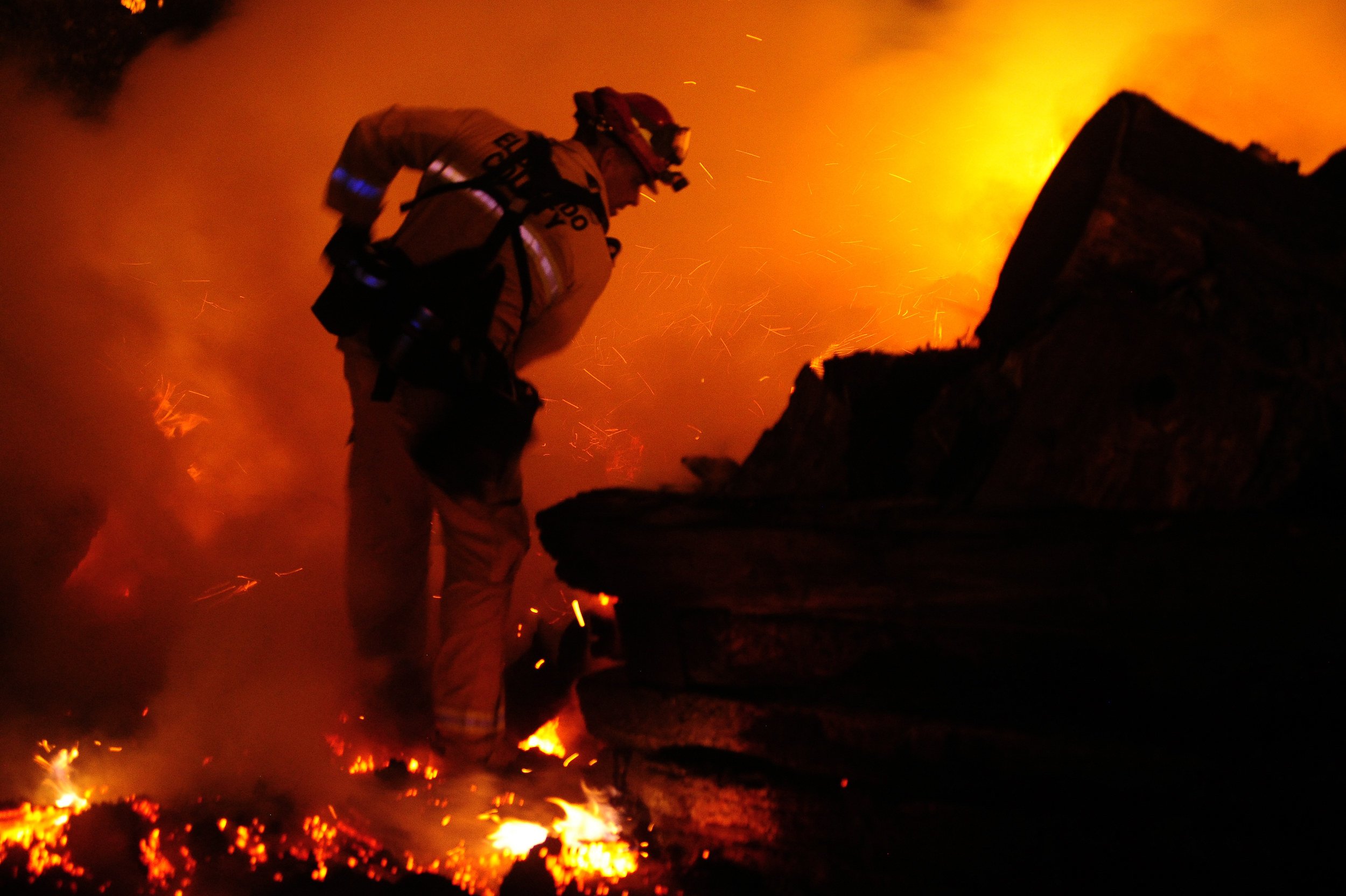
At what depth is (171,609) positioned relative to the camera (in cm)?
436

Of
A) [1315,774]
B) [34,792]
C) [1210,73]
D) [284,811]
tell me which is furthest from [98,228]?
[1210,73]

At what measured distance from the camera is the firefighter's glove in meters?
2.66

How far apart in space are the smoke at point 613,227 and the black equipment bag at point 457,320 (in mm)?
1932

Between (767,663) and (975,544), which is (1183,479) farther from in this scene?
(767,663)

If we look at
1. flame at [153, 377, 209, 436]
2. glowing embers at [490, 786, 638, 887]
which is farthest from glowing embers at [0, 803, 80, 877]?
flame at [153, 377, 209, 436]

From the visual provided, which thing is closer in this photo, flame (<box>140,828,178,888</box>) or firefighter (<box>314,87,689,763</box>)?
flame (<box>140,828,178,888</box>)

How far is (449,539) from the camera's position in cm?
279

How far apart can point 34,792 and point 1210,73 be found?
659 cm

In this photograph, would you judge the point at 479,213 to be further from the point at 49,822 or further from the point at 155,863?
the point at 49,822

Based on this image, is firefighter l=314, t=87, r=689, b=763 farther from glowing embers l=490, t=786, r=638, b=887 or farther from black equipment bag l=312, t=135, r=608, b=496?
glowing embers l=490, t=786, r=638, b=887

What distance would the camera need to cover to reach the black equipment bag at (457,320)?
254 cm

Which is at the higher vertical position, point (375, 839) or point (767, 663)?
point (767, 663)

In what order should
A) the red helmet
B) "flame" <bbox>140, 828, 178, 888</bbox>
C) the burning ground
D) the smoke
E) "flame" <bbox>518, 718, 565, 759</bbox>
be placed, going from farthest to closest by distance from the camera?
the smoke, the burning ground, "flame" <bbox>518, 718, 565, 759</bbox>, the red helmet, "flame" <bbox>140, 828, 178, 888</bbox>

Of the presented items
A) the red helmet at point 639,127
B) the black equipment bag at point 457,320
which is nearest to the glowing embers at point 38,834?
the black equipment bag at point 457,320
